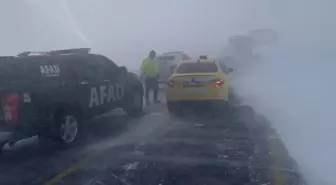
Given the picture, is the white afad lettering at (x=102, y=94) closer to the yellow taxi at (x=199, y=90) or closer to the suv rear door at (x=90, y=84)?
the suv rear door at (x=90, y=84)

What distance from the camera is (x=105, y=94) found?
10344 mm

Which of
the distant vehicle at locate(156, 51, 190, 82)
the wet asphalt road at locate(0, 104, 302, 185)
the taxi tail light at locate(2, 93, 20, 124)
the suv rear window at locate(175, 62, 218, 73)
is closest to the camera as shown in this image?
the wet asphalt road at locate(0, 104, 302, 185)

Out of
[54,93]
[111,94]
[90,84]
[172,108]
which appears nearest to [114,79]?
→ [111,94]

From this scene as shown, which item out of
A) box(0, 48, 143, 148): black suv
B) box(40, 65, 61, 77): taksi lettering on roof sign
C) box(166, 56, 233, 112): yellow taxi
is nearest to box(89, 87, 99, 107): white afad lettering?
box(0, 48, 143, 148): black suv

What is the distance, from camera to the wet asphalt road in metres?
6.73

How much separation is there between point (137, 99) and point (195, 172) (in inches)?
220

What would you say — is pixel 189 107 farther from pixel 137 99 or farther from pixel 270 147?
pixel 270 147

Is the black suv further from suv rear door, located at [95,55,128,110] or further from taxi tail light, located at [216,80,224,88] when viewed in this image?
taxi tail light, located at [216,80,224,88]

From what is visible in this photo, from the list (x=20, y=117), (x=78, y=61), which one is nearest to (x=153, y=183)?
(x=20, y=117)

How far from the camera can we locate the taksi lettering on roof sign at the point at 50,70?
28.9ft

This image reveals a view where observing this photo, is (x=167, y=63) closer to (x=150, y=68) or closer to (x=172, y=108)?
(x=150, y=68)

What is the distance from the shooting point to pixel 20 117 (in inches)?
306

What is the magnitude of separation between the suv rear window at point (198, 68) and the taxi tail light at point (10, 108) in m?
5.68

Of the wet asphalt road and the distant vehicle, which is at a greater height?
the distant vehicle
